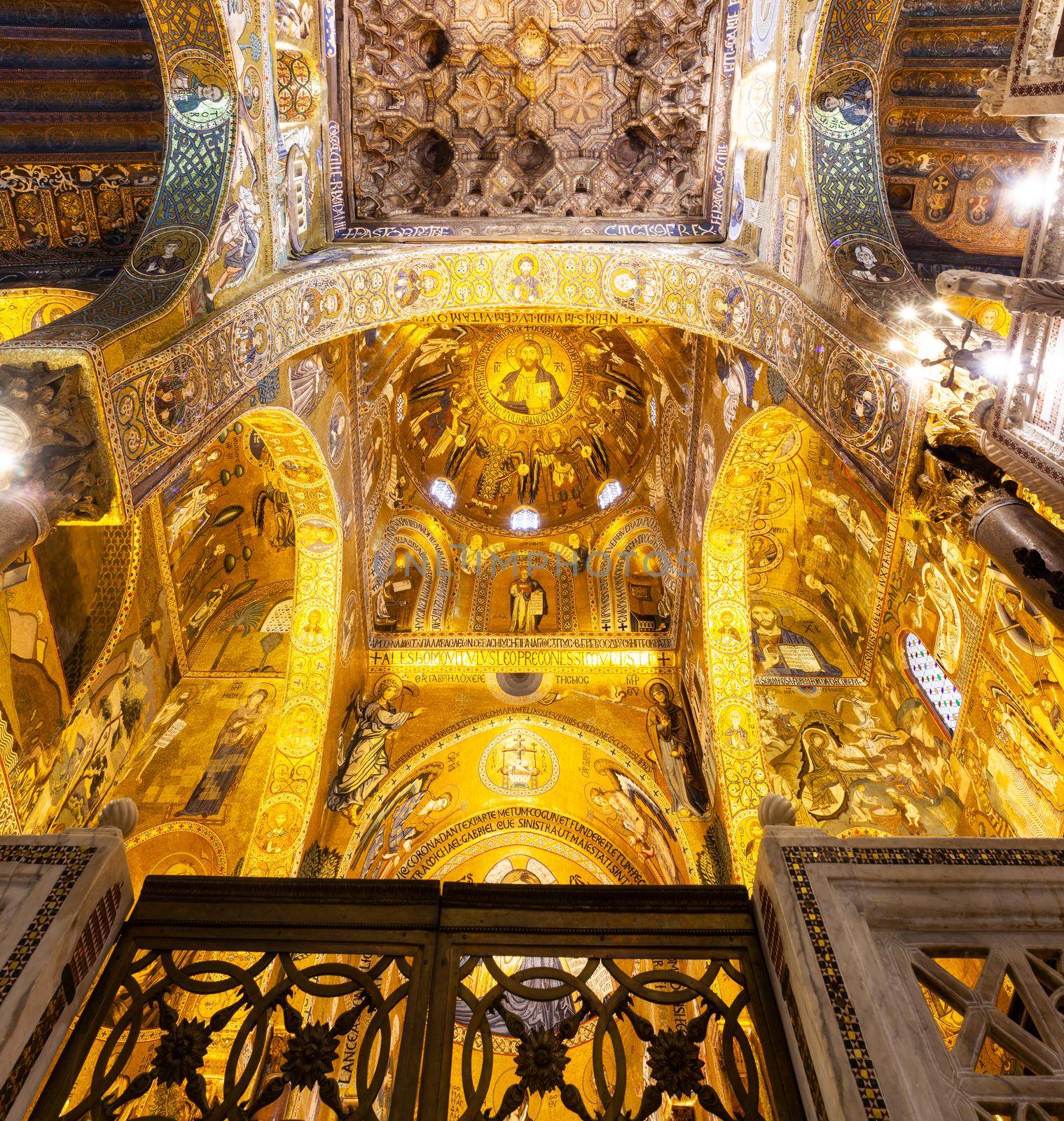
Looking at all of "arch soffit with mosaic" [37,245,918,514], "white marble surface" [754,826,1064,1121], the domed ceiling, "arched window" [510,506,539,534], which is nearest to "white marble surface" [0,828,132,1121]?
"arch soffit with mosaic" [37,245,918,514]

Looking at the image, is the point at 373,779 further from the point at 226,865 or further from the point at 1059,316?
the point at 1059,316

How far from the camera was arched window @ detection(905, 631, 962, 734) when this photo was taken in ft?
26.1

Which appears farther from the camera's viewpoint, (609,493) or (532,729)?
(609,493)

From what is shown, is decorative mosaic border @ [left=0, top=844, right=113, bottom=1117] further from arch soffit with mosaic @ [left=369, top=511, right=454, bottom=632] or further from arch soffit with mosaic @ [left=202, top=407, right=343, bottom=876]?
arch soffit with mosaic @ [left=369, top=511, right=454, bottom=632]

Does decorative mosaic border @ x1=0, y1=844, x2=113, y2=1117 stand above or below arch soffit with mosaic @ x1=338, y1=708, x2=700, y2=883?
below

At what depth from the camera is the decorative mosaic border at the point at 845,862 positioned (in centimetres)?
219

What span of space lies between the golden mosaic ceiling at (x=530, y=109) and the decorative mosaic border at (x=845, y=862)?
7.60 metres

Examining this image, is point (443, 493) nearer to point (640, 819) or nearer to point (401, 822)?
point (401, 822)

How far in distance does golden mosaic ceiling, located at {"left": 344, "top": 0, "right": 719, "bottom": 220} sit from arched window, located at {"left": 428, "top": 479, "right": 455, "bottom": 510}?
5.10m

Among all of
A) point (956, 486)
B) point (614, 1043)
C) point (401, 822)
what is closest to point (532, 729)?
point (401, 822)

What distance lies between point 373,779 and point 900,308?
28.0 ft

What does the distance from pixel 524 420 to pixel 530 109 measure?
5.32m

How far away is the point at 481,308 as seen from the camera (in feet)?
24.6

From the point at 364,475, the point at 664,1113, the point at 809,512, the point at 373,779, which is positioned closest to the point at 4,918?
the point at 373,779
